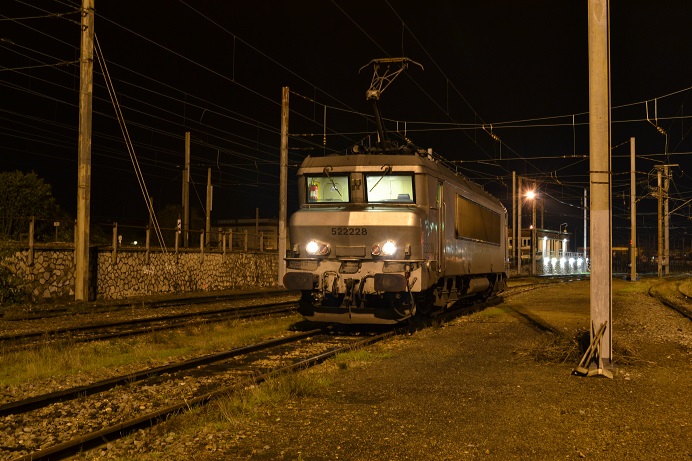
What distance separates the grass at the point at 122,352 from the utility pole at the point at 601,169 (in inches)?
259

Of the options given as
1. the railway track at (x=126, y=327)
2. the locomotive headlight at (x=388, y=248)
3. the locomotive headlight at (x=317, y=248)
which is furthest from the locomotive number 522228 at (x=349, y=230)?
the railway track at (x=126, y=327)

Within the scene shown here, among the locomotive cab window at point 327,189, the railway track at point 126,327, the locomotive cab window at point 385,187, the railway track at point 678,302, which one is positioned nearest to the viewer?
the railway track at point 126,327

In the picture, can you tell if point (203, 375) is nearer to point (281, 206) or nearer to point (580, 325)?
point (580, 325)

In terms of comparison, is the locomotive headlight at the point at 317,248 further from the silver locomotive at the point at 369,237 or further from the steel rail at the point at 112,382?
the steel rail at the point at 112,382

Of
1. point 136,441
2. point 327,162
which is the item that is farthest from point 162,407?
point 327,162

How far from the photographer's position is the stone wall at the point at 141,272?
22.0 m

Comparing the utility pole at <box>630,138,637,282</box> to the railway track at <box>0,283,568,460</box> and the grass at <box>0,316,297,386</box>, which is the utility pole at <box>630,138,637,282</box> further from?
the railway track at <box>0,283,568,460</box>

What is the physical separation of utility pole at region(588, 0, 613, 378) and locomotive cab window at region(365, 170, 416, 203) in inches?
188

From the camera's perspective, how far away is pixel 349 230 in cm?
1372

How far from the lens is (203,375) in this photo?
32.8 ft

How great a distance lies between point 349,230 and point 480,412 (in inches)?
261

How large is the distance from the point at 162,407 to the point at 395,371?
12.0ft

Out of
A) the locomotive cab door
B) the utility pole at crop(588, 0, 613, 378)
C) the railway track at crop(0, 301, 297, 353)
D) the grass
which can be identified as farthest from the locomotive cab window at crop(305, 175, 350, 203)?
the utility pole at crop(588, 0, 613, 378)

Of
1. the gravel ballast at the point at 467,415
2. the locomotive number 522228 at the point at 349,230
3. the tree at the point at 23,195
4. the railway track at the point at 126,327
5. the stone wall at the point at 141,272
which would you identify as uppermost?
the tree at the point at 23,195
